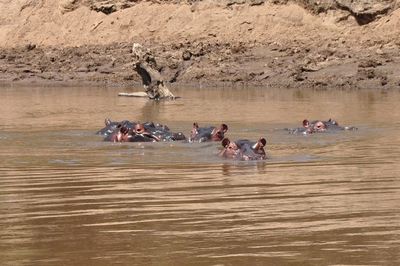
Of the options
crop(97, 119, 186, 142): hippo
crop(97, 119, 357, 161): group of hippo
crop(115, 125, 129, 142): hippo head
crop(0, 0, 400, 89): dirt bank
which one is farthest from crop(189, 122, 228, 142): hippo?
crop(0, 0, 400, 89): dirt bank

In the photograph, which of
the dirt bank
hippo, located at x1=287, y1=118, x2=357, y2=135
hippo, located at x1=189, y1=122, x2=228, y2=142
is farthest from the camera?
the dirt bank

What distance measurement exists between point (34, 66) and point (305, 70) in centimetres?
1377

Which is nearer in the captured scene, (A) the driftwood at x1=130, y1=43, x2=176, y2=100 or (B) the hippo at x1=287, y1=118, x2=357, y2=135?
(B) the hippo at x1=287, y1=118, x2=357, y2=135

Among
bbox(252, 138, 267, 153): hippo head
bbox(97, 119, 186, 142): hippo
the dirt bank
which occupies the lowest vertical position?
bbox(97, 119, 186, 142): hippo

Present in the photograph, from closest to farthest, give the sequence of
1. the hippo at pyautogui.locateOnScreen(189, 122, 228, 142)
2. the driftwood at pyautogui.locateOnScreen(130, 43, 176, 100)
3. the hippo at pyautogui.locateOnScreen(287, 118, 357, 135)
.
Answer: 1. the hippo at pyautogui.locateOnScreen(189, 122, 228, 142)
2. the hippo at pyautogui.locateOnScreen(287, 118, 357, 135)
3. the driftwood at pyautogui.locateOnScreen(130, 43, 176, 100)

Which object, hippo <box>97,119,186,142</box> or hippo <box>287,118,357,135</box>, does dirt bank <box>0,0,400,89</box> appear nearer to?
hippo <box>287,118,357,135</box>

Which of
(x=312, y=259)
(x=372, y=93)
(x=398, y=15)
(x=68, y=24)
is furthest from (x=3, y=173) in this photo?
(x=68, y=24)

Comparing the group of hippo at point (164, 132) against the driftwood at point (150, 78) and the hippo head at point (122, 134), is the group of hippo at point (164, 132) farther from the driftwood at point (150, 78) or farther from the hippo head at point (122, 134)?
the driftwood at point (150, 78)

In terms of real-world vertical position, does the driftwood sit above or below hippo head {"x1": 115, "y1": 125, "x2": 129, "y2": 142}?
above

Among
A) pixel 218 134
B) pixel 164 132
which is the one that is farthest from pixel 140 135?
pixel 218 134

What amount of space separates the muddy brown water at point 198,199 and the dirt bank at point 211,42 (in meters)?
16.8

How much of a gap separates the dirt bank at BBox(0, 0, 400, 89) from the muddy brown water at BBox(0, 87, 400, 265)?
16.8m

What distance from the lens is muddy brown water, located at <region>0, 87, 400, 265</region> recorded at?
7535 millimetres

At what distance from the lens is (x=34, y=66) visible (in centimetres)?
4709
